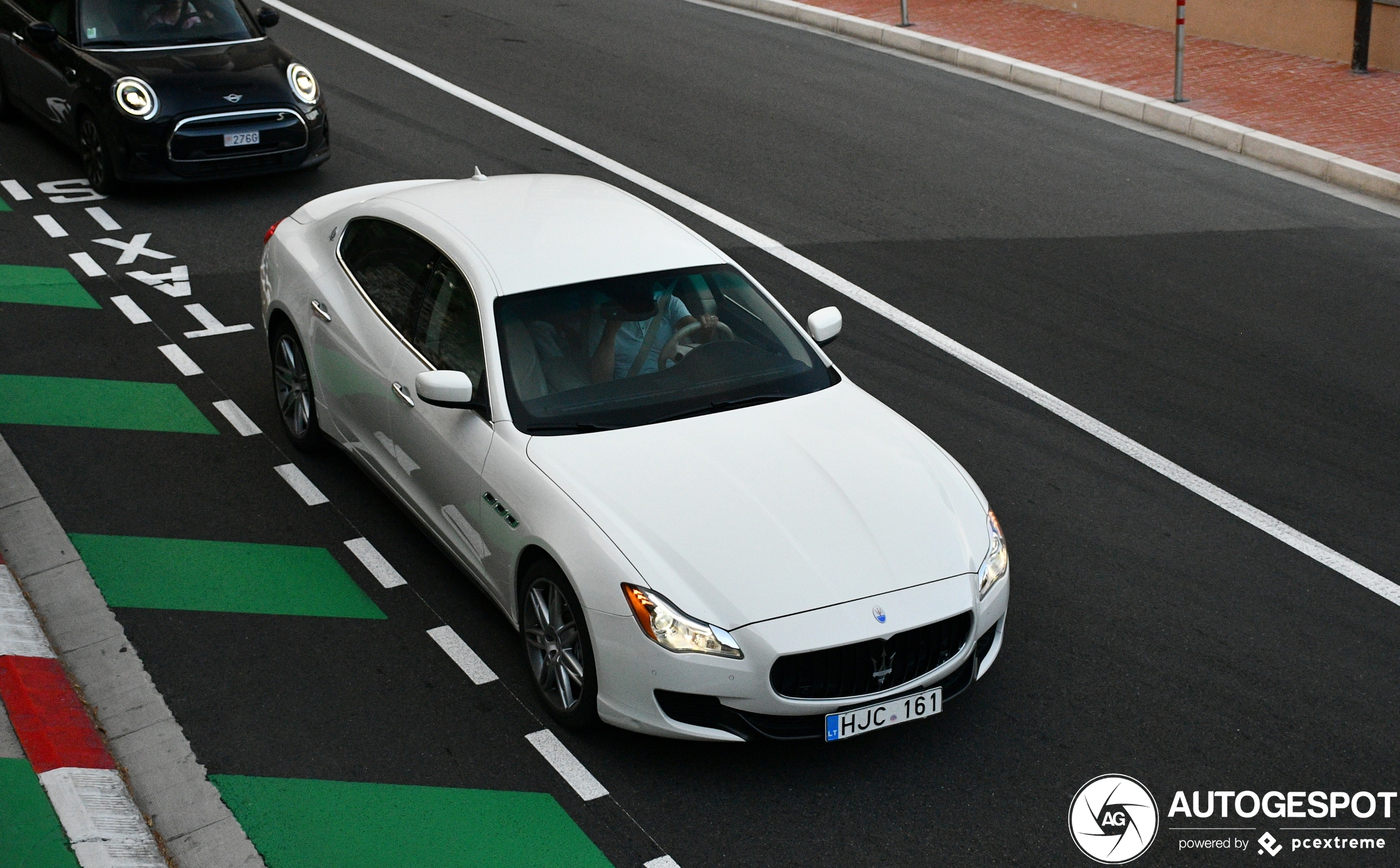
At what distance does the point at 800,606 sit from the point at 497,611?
1.92 metres

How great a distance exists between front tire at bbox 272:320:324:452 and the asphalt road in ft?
0.61

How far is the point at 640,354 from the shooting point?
644cm

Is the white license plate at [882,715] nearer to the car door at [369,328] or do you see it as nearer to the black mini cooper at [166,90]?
the car door at [369,328]

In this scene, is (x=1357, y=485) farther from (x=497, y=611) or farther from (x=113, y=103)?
(x=113, y=103)

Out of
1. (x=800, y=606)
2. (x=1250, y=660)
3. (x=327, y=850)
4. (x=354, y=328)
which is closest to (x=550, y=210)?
(x=354, y=328)

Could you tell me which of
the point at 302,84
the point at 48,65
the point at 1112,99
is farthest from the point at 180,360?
the point at 1112,99

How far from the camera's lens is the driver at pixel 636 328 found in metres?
6.39

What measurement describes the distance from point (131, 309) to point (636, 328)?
16.3 feet

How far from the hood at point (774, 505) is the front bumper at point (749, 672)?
0.24 feet

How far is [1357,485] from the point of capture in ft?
25.8

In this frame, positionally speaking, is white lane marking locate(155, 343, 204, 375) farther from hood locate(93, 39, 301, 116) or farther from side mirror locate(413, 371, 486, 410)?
side mirror locate(413, 371, 486, 410)

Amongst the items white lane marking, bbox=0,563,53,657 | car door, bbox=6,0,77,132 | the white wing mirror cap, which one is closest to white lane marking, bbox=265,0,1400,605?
the white wing mirror cap

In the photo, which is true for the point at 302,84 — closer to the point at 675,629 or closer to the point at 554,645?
the point at 554,645

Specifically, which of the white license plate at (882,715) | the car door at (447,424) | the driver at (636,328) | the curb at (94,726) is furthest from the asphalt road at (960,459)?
the driver at (636,328)
